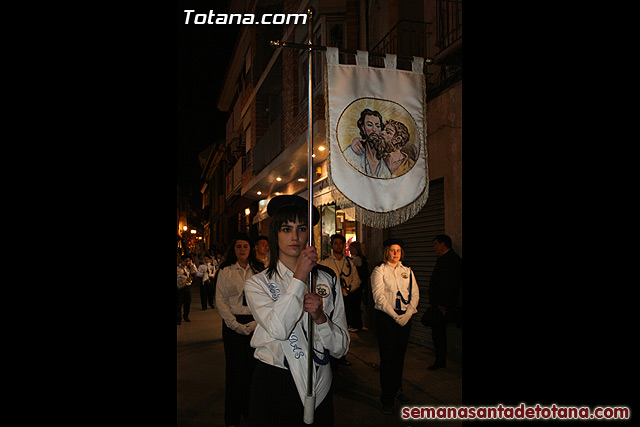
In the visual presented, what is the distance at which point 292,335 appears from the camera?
286 centimetres

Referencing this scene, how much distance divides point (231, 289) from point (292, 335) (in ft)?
9.35

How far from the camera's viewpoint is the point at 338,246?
32.6 ft

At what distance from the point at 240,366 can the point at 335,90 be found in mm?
3155

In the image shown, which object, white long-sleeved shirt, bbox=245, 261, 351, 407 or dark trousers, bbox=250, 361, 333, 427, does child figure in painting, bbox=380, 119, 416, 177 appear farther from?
dark trousers, bbox=250, 361, 333, 427

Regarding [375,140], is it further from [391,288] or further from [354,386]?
[354,386]

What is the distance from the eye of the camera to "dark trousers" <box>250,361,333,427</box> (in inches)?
109

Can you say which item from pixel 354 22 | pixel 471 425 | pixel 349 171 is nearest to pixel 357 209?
pixel 349 171

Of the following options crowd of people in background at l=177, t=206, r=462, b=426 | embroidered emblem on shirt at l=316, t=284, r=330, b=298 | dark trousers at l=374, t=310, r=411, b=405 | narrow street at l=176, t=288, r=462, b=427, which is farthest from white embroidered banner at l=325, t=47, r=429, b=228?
narrow street at l=176, t=288, r=462, b=427

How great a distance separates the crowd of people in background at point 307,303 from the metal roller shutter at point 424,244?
131cm

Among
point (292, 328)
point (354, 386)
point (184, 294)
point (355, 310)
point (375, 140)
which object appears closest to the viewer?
point (292, 328)

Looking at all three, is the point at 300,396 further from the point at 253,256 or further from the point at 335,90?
the point at 253,256

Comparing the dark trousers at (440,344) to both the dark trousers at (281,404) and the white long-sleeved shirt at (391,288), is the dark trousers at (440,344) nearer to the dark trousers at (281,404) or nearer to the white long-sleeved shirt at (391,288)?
the white long-sleeved shirt at (391,288)

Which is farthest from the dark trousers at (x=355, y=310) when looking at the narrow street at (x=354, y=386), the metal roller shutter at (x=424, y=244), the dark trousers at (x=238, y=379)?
the dark trousers at (x=238, y=379)

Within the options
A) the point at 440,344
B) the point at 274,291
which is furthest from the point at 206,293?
the point at 274,291
